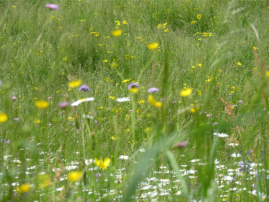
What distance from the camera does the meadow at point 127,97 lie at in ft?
4.07

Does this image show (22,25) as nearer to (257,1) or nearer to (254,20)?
(254,20)

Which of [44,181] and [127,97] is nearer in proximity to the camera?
[44,181]

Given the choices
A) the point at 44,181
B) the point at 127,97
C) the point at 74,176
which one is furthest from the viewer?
the point at 127,97

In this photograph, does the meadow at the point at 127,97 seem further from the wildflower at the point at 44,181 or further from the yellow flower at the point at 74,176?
the yellow flower at the point at 74,176

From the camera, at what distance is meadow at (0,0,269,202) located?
124 cm

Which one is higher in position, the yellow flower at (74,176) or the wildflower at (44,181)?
the yellow flower at (74,176)

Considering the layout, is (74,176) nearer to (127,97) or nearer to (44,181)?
(44,181)

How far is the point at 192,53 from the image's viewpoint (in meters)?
3.96

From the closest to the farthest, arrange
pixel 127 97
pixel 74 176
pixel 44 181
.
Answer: pixel 74 176
pixel 44 181
pixel 127 97

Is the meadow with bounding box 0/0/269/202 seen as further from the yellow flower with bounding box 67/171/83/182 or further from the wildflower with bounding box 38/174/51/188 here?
the yellow flower with bounding box 67/171/83/182

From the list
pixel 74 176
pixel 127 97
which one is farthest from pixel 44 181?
pixel 127 97

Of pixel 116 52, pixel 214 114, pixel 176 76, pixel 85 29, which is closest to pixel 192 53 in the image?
pixel 176 76

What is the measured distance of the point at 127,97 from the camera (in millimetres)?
2857

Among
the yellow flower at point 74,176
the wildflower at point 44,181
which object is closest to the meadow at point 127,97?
the wildflower at point 44,181
